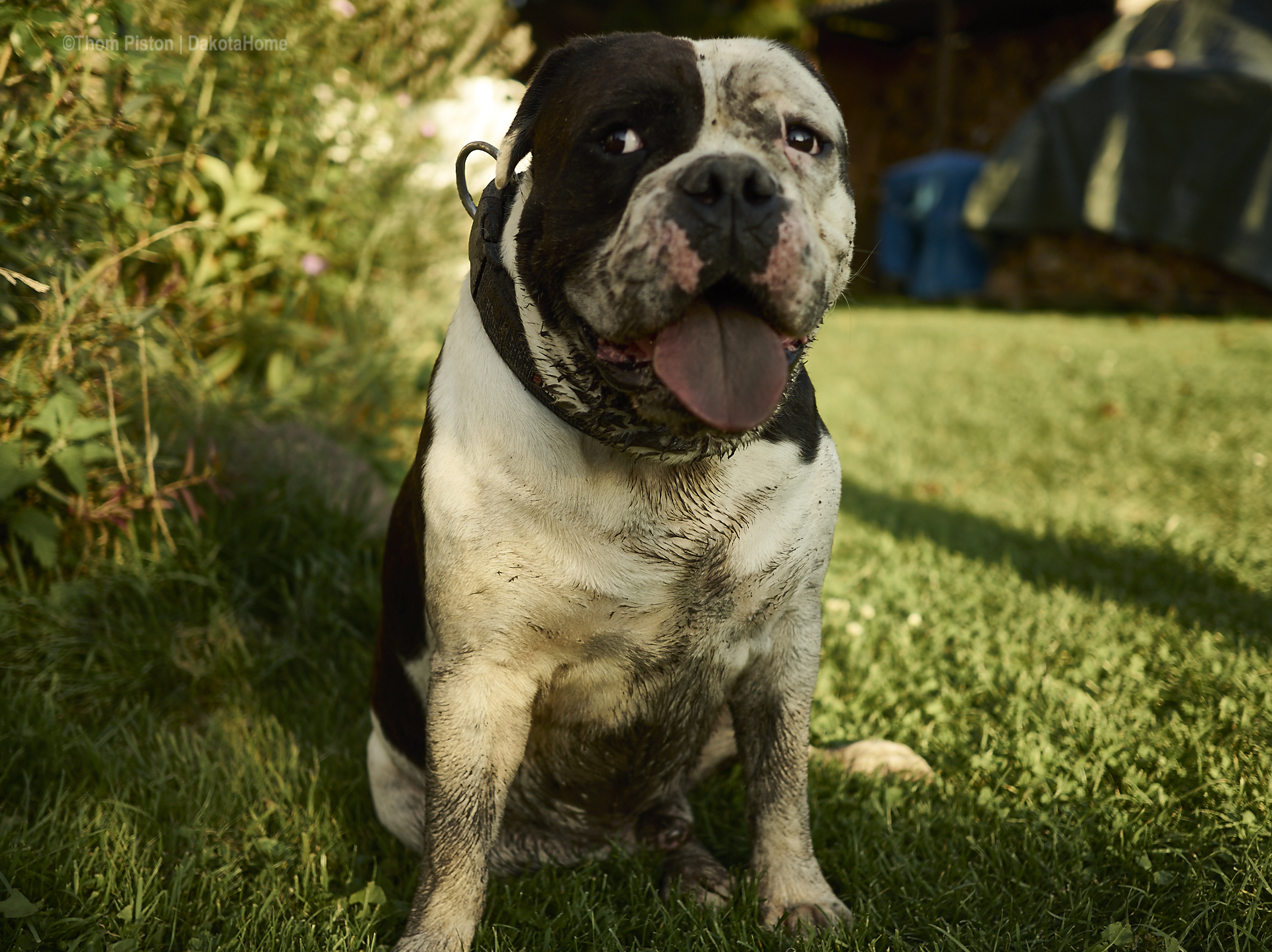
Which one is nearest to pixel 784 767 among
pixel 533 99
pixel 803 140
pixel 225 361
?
pixel 803 140

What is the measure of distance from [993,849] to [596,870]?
846 mm

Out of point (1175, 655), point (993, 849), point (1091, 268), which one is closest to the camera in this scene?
point (993, 849)

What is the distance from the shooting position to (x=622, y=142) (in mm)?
1400

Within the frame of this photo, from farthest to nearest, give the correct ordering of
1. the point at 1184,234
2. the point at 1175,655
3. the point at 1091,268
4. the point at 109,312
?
the point at 1091,268, the point at 1184,234, the point at 1175,655, the point at 109,312

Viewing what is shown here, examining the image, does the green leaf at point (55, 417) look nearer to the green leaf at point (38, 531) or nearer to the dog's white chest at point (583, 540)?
the green leaf at point (38, 531)

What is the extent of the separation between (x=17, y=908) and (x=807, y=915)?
58.0 inches

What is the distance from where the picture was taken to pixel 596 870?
6.44 feet

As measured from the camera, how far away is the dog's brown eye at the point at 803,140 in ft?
4.91

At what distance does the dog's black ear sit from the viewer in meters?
1.54

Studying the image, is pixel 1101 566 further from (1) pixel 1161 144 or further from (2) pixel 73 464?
(1) pixel 1161 144

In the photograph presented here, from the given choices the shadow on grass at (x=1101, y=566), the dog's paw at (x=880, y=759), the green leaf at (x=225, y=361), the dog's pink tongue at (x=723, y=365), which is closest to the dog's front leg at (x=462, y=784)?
the dog's pink tongue at (x=723, y=365)

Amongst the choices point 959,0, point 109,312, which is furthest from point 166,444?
point 959,0

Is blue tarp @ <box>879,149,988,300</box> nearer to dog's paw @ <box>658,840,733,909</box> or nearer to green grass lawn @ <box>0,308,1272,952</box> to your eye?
green grass lawn @ <box>0,308,1272,952</box>

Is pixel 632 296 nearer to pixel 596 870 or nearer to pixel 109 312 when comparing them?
pixel 596 870
